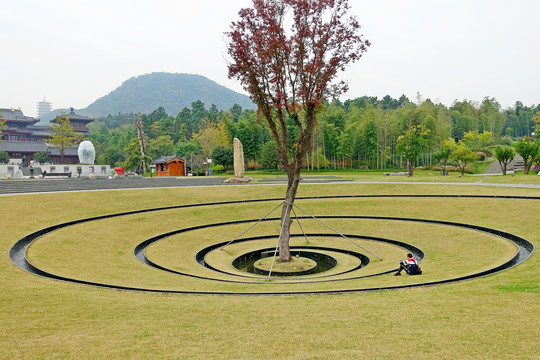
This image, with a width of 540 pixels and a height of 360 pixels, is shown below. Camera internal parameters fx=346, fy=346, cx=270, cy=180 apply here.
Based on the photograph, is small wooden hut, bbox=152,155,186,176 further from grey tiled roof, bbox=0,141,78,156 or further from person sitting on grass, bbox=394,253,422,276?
person sitting on grass, bbox=394,253,422,276

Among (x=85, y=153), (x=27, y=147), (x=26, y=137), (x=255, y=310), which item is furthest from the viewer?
(x=26, y=137)

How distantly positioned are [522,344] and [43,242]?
17066mm

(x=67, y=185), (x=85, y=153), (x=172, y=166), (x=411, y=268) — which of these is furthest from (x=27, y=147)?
(x=411, y=268)

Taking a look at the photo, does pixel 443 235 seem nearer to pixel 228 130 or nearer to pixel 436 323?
pixel 436 323

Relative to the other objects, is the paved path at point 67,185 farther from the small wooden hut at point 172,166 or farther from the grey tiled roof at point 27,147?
the grey tiled roof at point 27,147

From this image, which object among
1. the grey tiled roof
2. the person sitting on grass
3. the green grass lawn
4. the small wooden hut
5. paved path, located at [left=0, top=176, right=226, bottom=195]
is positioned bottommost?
the person sitting on grass

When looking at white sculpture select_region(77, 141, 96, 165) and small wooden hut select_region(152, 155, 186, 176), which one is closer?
white sculpture select_region(77, 141, 96, 165)

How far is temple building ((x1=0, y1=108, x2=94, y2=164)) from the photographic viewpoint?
224 ft

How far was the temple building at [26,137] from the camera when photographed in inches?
2692

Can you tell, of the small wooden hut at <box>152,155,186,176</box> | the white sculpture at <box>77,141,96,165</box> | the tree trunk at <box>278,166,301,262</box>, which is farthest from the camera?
the small wooden hut at <box>152,155,186,176</box>

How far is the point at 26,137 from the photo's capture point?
3593 inches

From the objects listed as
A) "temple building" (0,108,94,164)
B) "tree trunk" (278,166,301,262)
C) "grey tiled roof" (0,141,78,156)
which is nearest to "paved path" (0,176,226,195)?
"tree trunk" (278,166,301,262)

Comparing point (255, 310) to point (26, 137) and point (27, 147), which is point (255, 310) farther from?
point (26, 137)

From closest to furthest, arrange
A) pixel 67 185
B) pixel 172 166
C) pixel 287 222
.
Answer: pixel 287 222, pixel 67 185, pixel 172 166
